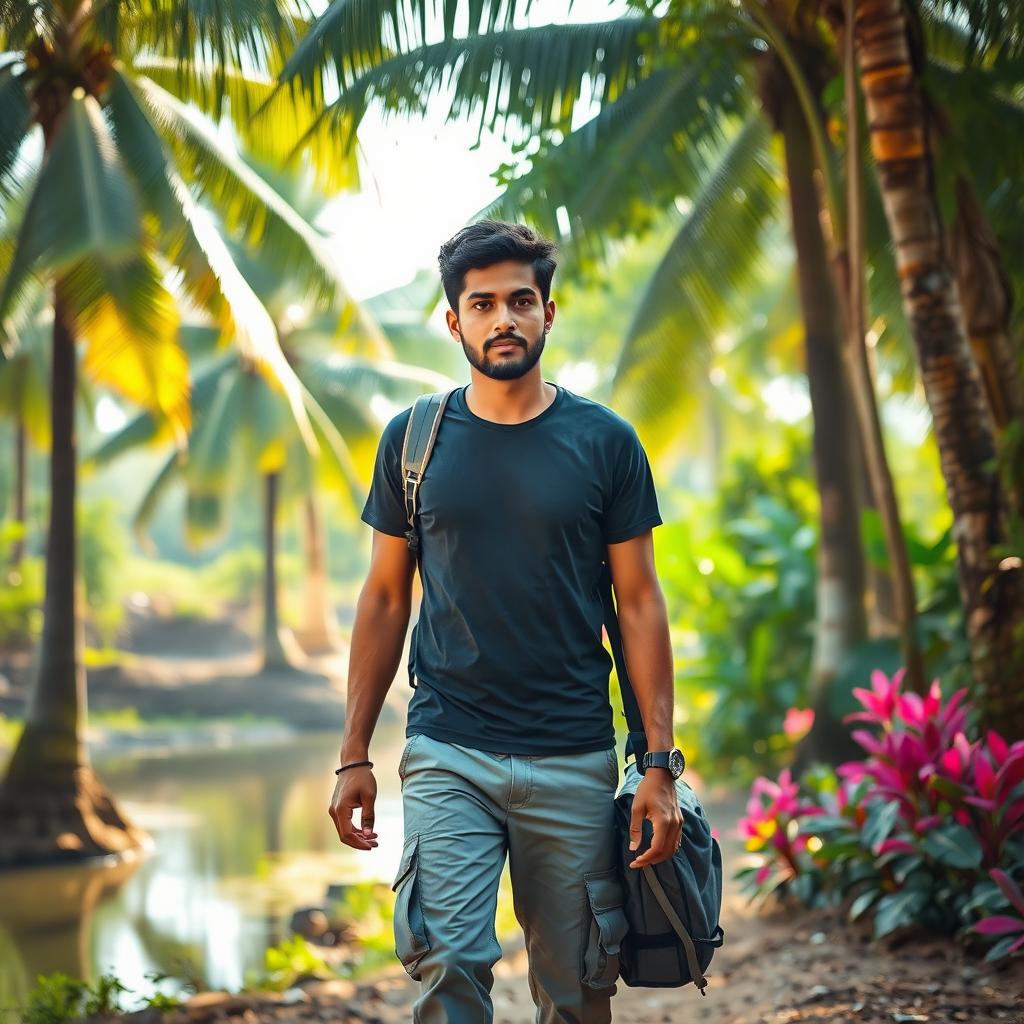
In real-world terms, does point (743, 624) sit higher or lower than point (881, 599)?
lower

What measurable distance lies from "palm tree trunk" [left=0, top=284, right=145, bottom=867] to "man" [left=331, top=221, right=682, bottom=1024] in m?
8.72

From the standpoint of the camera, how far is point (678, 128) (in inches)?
371

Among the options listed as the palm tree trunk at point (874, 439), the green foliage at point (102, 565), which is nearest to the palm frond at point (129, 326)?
the palm tree trunk at point (874, 439)

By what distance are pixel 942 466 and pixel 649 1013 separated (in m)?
2.39

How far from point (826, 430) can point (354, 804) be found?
7.13 metres

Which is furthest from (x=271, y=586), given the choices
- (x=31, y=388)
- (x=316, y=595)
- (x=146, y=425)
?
(x=31, y=388)

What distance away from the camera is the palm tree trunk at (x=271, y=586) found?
994 inches

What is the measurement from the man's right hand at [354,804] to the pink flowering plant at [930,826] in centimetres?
229

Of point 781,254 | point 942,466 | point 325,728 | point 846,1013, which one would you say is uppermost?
point 781,254

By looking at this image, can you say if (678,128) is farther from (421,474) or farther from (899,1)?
(421,474)

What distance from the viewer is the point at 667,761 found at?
115 inches

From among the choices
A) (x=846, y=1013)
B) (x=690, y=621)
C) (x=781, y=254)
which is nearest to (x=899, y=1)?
(x=846, y=1013)

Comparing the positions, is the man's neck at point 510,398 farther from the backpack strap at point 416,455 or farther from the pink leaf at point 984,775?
the pink leaf at point 984,775

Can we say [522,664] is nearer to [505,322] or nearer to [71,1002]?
[505,322]
